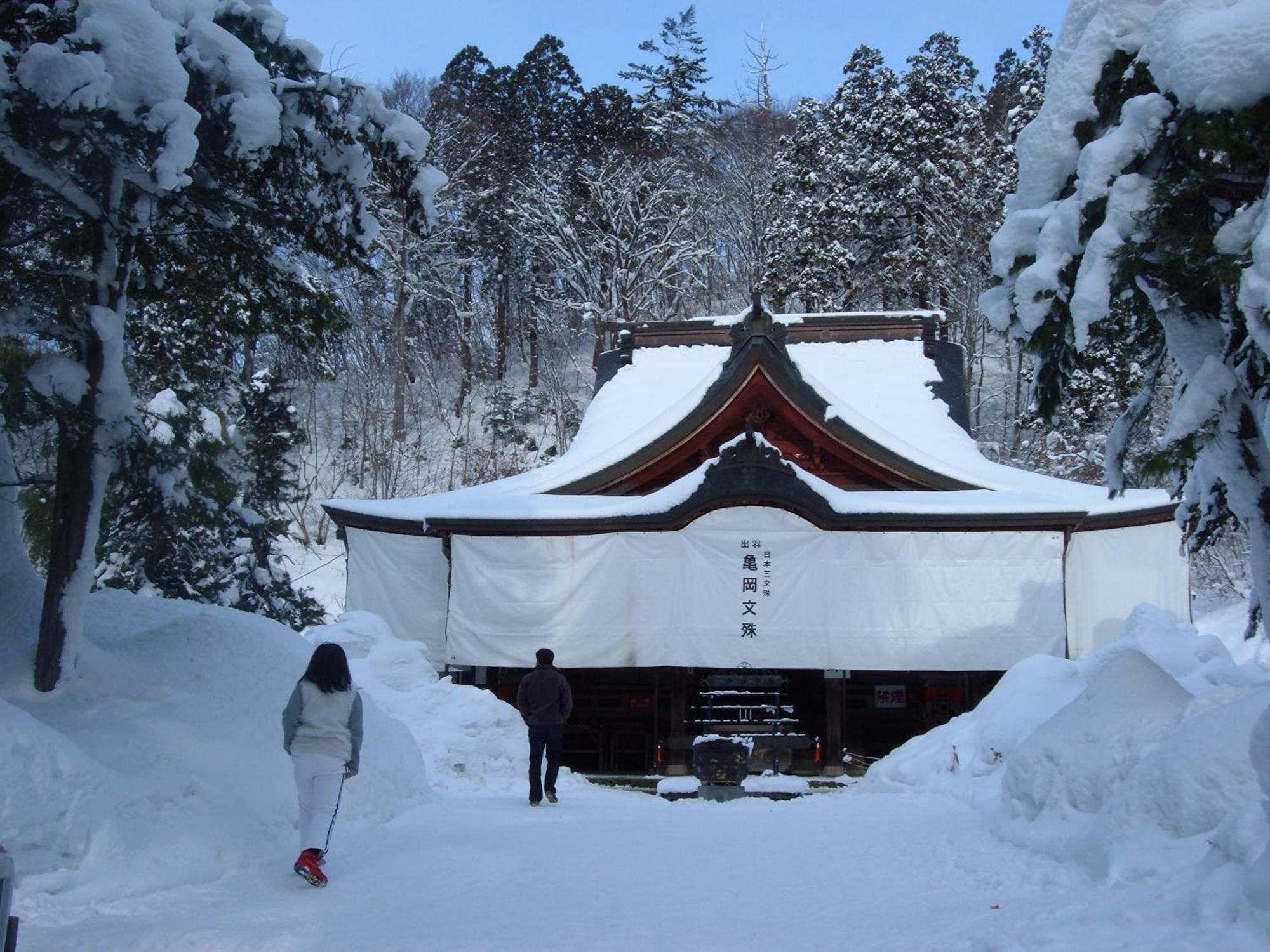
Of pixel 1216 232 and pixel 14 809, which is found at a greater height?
pixel 1216 232

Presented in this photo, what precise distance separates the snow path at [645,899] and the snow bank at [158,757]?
0.16 metres

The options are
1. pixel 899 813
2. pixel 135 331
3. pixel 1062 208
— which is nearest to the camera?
pixel 1062 208

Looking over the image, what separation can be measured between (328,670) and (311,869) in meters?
0.97

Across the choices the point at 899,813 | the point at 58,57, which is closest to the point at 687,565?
the point at 899,813

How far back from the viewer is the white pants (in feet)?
18.5

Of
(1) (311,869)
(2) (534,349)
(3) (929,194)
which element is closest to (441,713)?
(1) (311,869)

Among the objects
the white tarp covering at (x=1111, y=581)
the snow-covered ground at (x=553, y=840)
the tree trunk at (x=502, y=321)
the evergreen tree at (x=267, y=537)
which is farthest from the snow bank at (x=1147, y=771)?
the tree trunk at (x=502, y=321)

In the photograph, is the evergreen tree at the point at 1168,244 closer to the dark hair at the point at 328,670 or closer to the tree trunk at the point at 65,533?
the dark hair at the point at 328,670

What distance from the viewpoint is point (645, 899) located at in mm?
5438

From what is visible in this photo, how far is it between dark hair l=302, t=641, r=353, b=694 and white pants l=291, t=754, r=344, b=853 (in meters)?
0.35

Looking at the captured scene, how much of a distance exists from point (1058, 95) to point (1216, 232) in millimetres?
1436

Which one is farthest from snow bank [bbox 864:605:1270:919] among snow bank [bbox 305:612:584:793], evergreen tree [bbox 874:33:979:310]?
evergreen tree [bbox 874:33:979:310]

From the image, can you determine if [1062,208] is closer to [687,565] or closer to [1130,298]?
[1130,298]

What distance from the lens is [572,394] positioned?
38969 mm
